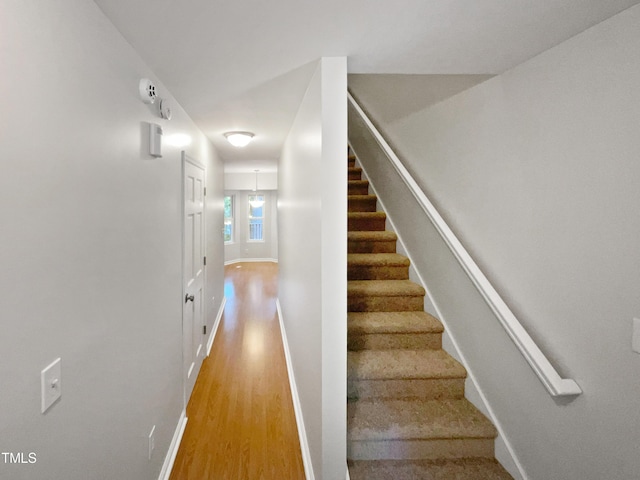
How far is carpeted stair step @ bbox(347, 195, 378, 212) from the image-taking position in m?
3.56

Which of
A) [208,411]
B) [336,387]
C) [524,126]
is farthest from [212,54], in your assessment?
[208,411]

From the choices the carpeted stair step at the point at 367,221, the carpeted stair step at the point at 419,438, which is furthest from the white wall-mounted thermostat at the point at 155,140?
the carpeted stair step at the point at 367,221

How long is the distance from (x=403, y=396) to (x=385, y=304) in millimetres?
703

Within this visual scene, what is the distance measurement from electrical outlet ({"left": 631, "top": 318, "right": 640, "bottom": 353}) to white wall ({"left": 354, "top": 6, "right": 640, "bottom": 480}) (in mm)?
22

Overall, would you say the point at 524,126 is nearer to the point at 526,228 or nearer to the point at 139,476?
the point at 526,228

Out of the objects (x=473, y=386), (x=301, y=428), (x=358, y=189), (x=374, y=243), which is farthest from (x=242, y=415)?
(x=358, y=189)

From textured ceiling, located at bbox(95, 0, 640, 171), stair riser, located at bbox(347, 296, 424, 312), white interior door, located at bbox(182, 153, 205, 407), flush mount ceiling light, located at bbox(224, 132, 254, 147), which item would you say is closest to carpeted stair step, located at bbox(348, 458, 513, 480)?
stair riser, located at bbox(347, 296, 424, 312)

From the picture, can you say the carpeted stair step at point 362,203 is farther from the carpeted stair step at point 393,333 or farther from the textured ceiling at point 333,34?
the textured ceiling at point 333,34

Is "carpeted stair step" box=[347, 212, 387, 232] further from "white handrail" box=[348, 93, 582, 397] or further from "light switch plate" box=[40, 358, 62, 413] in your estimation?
"light switch plate" box=[40, 358, 62, 413]

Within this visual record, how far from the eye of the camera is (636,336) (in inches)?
43.3

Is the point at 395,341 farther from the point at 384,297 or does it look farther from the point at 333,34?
the point at 333,34

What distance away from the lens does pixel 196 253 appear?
3.06 m

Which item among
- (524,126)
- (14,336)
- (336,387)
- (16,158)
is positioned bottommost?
(336,387)

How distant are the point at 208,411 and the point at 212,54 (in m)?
2.56
